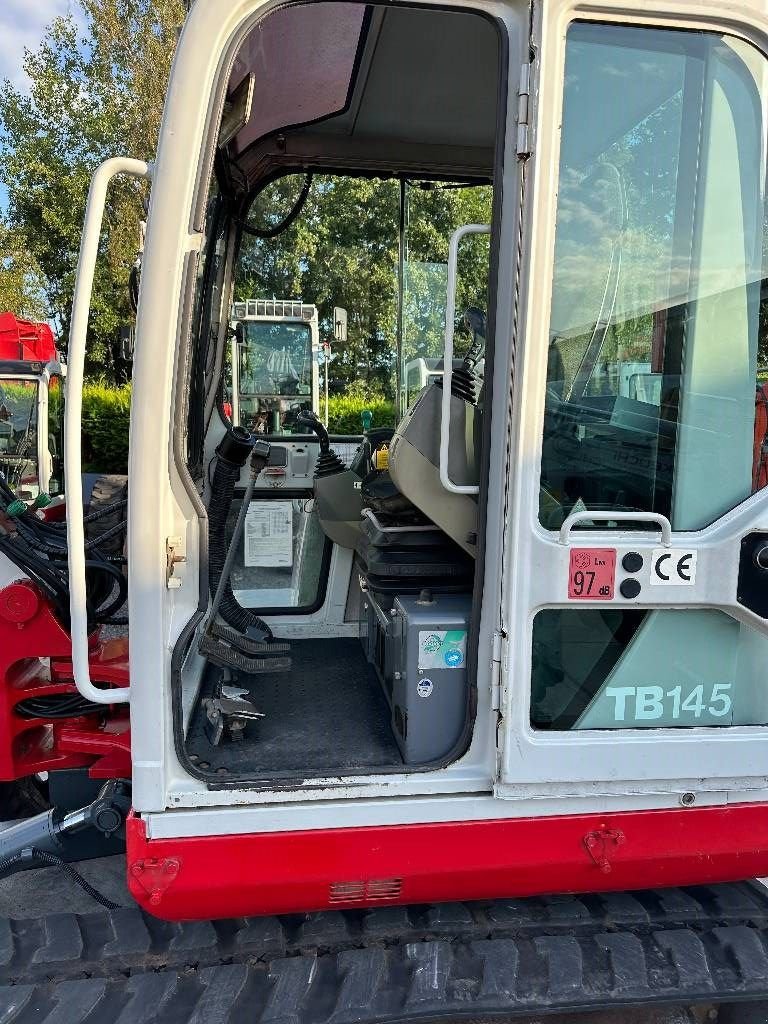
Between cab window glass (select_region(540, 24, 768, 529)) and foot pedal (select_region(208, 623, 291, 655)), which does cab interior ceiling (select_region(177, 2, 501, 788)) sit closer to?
foot pedal (select_region(208, 623, 291, 655))

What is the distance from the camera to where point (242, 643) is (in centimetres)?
215

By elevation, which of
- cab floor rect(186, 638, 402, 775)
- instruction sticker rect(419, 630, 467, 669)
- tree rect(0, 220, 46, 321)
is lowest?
cab floor rect(186, 638, 402, 775)

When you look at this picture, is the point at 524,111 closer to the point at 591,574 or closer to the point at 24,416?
the point at 591,574

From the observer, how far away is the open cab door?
158 centimetres

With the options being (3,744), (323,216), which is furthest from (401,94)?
(3,744)

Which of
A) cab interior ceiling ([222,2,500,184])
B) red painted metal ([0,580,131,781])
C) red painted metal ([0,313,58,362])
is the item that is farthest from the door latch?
red painted metal ([0,313,58,362])

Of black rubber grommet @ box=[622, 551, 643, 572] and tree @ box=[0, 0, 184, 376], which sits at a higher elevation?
tree @ box=[0, 0, 184, 376]

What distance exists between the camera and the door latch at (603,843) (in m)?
1.74

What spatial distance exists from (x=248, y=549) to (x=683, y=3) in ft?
8.22

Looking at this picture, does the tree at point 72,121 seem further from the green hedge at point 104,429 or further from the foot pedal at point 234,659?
the foot pedal at point 234,659

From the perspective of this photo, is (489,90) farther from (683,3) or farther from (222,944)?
(222,944)

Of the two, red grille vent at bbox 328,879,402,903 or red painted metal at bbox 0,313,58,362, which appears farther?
red painted metal at bbox 0,313,58,362

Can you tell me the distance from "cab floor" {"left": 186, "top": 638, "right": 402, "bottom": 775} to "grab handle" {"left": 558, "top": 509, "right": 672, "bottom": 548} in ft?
2.26

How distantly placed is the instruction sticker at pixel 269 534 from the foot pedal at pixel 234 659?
4.20 feet
